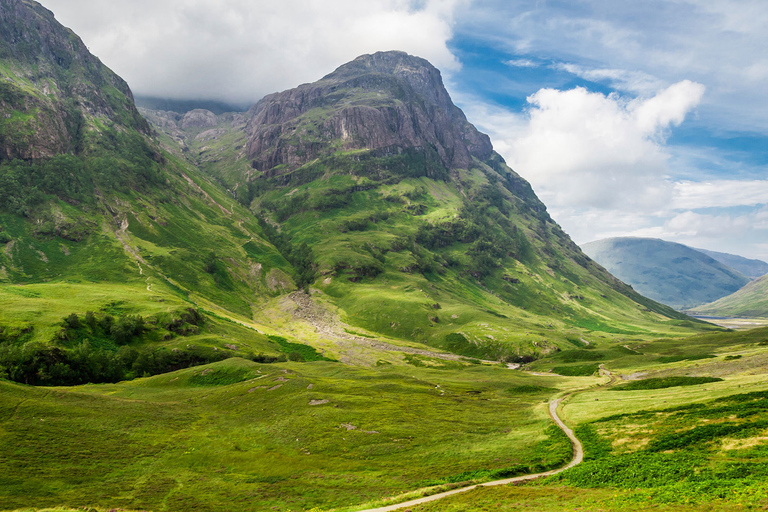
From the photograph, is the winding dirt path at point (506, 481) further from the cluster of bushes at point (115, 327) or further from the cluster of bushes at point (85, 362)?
the cluster of bushes at point (115, 327)

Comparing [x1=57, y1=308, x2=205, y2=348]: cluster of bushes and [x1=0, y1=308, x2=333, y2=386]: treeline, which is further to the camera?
[x1=57, y1=308, x2=205, y2=348]: cluster of bushes

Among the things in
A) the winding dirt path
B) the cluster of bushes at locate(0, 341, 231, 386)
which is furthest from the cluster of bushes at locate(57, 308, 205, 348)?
the winding dirt path

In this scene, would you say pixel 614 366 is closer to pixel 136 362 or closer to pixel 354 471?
pixel 354 471

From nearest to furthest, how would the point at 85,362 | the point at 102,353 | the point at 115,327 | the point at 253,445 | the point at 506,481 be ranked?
the point at 506,481 < the point at 253,445 < the point at 85,362 < the point at 102,353 < the point at 115,327

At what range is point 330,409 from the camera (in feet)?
264

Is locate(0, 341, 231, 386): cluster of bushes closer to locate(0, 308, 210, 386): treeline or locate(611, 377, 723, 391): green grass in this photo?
locate(0, 308, 210, 386): treeline

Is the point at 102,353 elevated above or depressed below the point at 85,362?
above

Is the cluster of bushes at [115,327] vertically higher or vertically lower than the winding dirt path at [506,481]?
higher

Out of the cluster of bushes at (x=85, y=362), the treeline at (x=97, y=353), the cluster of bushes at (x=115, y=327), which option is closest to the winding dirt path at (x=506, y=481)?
the cluster of bushes at (x=85, y=362)

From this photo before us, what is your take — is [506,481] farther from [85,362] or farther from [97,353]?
[97,353]

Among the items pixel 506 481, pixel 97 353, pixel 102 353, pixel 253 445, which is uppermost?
pixel 97 353

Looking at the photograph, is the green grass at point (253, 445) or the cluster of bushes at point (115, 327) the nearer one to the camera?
the green grass at point (253, 445)

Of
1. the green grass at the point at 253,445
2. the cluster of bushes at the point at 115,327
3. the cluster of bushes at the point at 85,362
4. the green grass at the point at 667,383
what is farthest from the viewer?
the cluster of bushes at the point at 115,327

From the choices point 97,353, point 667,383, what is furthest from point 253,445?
point 97,353
